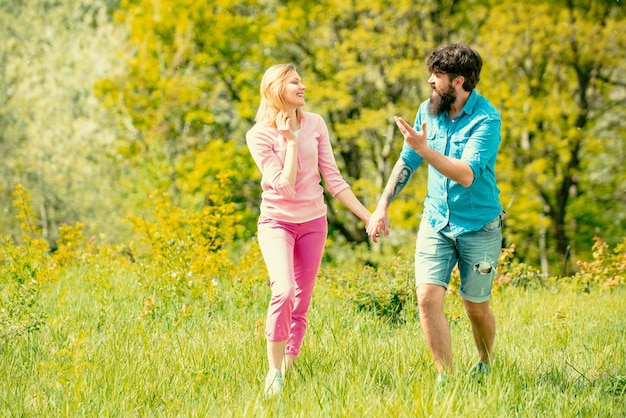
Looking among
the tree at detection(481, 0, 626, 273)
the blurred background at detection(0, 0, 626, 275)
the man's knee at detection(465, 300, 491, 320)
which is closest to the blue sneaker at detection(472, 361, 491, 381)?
the man's knee at detection(465, 300, 491, 320)

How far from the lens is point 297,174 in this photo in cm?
419

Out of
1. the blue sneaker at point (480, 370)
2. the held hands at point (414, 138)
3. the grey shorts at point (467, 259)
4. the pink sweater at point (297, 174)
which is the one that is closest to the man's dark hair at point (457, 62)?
the held hands at point (414, 138)

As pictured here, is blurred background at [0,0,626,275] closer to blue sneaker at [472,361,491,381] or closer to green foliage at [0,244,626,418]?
green foliage at [0,244,626,418]

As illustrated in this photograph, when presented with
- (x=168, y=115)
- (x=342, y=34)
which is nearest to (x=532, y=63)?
(x=342, y=34)

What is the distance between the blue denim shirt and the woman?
45 centimetres

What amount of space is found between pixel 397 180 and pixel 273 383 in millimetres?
1399

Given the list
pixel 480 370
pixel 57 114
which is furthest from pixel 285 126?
pixel 57 114

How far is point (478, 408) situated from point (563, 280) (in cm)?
517

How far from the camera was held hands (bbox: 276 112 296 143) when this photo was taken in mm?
4059

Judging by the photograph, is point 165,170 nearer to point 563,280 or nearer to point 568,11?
point 568,11

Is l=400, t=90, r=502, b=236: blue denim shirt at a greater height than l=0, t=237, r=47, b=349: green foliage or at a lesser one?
greater

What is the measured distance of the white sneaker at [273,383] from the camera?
3.68 metres

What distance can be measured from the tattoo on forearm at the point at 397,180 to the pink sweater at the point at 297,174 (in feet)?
1.30

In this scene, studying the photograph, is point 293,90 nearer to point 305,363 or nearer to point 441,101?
point 441,101
